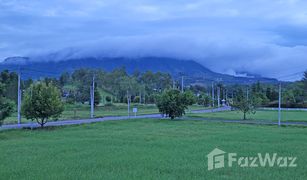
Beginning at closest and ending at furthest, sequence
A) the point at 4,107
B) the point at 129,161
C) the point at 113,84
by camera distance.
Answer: the point at 129,161
the point at 4,107
the point at 113,84

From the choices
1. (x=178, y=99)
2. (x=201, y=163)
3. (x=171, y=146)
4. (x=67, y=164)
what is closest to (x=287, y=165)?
(x=201, y=163)

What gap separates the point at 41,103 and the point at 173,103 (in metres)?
19.6

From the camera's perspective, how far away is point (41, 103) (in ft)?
116

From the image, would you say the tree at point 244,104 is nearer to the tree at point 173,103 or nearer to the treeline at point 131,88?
the tree at point 173,103

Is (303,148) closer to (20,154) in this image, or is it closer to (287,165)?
(287,165)

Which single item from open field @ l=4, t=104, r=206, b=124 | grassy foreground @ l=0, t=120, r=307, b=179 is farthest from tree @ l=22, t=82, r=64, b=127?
open field @ l=4, t=104, r=206, b=124

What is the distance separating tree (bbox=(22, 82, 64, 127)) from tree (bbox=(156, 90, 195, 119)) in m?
17.2

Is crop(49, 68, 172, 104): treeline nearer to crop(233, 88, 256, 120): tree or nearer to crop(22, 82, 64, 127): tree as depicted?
crop(233, 88, 256, 120): tree

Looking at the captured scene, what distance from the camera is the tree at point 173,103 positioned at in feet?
164

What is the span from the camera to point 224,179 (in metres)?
12.4

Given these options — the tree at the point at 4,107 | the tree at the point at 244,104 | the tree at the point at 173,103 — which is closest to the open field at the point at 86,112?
the tree at the point at 173,103

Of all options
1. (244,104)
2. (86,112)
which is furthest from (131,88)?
(244,104)

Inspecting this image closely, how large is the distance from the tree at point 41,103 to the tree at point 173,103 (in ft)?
56.4

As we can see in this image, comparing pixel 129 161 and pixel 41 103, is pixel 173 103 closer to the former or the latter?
pixel 41 103
